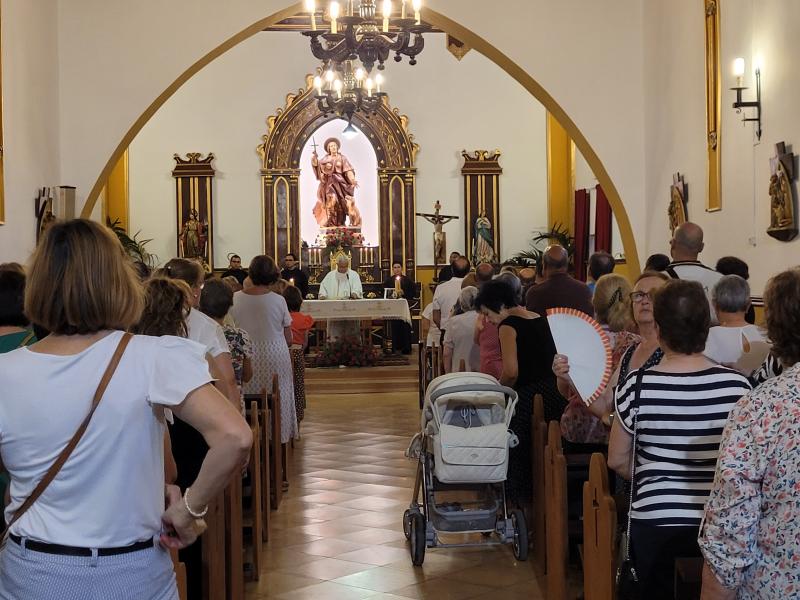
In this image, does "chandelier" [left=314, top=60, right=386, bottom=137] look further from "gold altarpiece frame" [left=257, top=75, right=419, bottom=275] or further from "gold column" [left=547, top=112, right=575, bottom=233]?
"gold column" [left=547, top=112, right=575, bottom=233]

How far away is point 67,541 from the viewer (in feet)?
7.30

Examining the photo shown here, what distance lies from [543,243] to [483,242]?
125 centimetres

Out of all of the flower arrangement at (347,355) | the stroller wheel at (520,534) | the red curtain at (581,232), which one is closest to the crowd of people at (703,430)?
the stroller wheel at (520,534)

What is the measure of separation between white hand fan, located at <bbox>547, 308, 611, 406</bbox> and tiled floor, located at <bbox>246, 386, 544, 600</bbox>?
4.98 ft

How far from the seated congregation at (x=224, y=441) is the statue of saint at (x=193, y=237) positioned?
13.6 metres

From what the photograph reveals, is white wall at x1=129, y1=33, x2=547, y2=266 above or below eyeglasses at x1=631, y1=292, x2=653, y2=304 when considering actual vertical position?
above

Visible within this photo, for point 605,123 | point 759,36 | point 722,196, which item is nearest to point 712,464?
point 759,36

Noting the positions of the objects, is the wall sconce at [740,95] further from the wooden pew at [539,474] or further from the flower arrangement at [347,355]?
the flower arrangement at [347,355]

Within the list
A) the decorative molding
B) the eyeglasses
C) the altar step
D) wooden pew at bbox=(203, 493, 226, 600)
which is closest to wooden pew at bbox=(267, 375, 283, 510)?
wooden pew at bbox=(203, 493, 226, 600)

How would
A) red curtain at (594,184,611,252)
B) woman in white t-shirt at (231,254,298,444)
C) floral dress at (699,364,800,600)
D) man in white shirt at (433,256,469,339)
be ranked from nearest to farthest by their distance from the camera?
floral dress at (699,364,800,600)
woman in white t-shirt at (231,254,298,444)
man in white shirt at (433,256,469,339)
red curtain at (594,184,611,252)

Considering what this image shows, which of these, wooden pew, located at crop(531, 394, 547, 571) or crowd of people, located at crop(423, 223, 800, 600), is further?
wooden pew, located at crop(531, 394, 547, 571)

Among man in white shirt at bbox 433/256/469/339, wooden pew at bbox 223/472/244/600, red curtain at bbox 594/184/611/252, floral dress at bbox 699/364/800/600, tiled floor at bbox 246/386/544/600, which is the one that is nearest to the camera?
floral dress at bbox 699/364/800/600

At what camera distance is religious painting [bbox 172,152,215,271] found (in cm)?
1923

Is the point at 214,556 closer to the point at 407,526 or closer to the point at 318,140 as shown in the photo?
the point at 407,526
